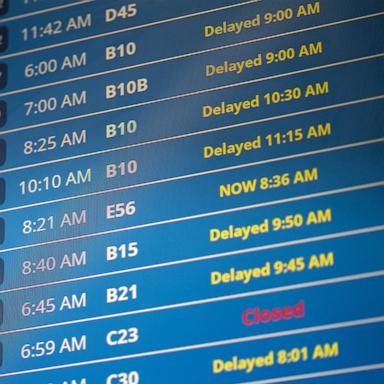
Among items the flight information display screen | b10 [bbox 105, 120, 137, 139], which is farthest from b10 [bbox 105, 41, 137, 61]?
b10 [bbox 105, 120, 137, 139]

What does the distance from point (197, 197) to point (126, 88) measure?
0.38 meters

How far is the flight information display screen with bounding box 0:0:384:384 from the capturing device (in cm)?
263

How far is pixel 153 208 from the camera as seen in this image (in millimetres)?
2836

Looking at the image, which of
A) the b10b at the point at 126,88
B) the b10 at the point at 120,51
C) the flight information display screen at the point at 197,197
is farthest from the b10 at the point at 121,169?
the b10 at the point at 120,51

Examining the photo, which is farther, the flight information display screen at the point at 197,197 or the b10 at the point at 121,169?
the b10 at the point at 121,169

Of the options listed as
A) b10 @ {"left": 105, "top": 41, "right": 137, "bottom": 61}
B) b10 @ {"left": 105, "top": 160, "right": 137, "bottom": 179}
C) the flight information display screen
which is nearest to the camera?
the flight information display screen

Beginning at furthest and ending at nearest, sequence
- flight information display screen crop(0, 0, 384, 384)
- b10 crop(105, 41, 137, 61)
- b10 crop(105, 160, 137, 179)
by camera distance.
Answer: b10 crop(105, 41, 137, 61), b10 crop(105, 160, 137, 179), flight information display screen crop(0, 0, 384, 384)

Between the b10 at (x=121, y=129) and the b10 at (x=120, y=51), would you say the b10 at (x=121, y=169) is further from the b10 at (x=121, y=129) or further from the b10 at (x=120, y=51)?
the b10 at (x=120, y=51)

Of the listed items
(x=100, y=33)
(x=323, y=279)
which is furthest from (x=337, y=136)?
(x=100, y=33)

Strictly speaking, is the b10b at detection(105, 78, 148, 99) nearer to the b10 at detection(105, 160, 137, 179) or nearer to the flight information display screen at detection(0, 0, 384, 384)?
the flight information display screen at detection(0, 0, 384, 384)

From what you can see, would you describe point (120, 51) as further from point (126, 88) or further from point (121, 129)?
point (121, 129)

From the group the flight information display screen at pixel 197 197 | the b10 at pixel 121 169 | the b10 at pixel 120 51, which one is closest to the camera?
the flight information display screen at pixel 197 197

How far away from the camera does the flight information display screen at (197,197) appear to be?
2.63m

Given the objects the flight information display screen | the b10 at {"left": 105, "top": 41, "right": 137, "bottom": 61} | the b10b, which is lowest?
the flight information display screen
